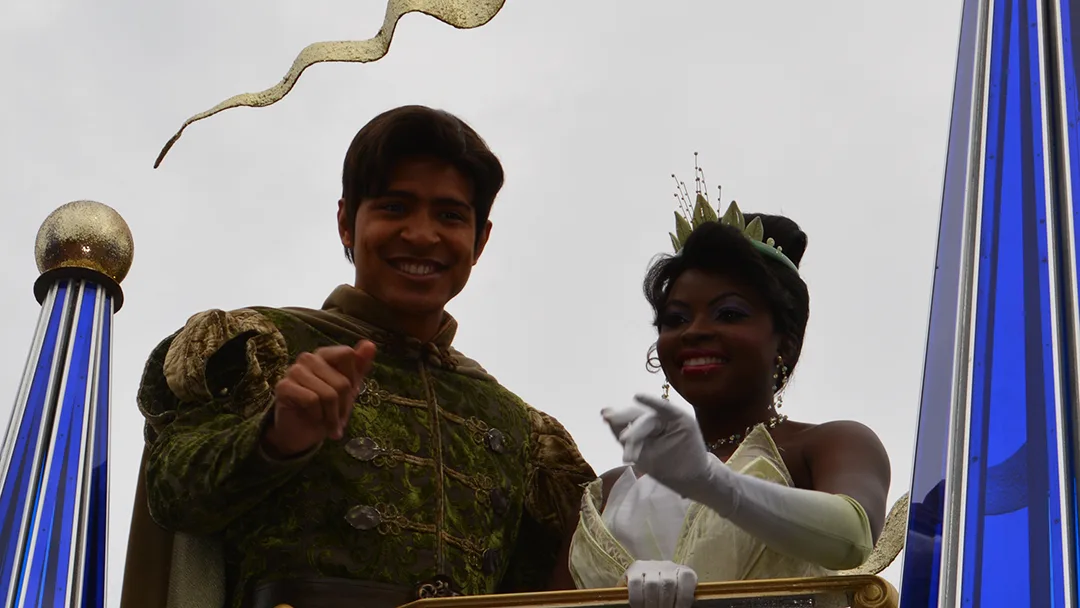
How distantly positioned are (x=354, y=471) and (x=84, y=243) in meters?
0.85

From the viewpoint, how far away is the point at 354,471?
127 inches

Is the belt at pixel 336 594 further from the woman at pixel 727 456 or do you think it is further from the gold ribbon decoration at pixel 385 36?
the gold ribbon decoration at pixel 385 36

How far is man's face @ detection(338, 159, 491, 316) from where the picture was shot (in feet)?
11.1

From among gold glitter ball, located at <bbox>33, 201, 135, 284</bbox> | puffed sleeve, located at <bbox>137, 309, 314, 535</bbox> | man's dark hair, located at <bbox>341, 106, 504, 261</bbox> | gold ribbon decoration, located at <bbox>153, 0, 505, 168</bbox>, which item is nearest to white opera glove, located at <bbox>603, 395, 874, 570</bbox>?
puffed sleeve, located at <bbox>137, 309, 314, 535</bbox>

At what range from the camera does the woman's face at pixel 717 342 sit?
330 centimetres

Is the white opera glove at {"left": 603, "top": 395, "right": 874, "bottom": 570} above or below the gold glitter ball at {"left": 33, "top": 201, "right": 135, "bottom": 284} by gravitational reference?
below

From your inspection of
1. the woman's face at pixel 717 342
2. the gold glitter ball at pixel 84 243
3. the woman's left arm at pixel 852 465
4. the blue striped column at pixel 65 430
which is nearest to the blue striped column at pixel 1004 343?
the woman's left arm at pixel 852 465

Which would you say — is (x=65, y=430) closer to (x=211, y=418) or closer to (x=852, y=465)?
(x=211, y=418)

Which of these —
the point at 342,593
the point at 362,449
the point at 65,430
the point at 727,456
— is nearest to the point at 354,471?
the point at 362,449

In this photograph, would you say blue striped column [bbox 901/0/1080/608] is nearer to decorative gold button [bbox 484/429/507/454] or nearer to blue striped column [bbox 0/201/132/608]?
decorative gold button [bbox 484/429/507/454]

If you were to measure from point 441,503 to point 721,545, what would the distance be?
1.85 ft

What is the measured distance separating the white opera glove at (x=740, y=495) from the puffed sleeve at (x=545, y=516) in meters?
0.66

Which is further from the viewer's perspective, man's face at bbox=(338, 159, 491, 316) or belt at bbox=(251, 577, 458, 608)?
man's face at bbox=(338, 159, 491, 316)

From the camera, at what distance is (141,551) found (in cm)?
336
